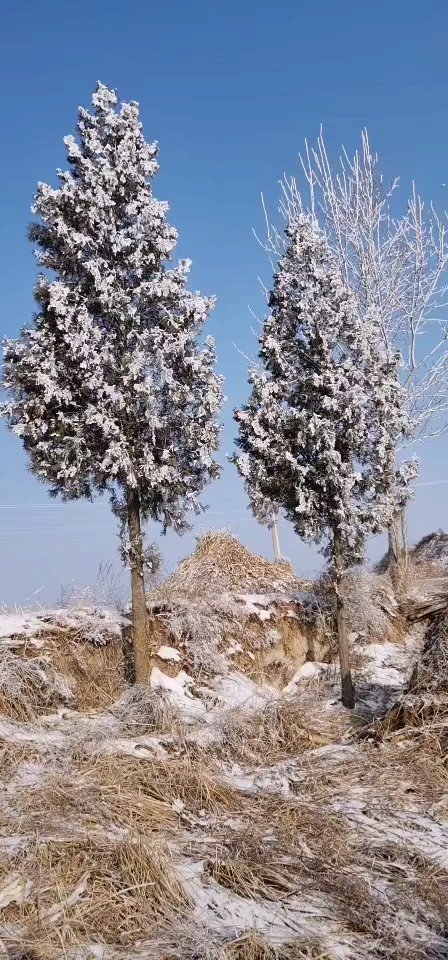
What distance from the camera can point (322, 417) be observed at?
12672 mm

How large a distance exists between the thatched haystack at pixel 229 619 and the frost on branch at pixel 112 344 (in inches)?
104

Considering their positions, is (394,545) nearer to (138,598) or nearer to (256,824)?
(138,598)

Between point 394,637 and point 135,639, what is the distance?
7.55 meters

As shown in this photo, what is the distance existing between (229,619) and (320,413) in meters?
4.63

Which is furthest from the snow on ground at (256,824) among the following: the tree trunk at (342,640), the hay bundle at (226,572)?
the hay bundle at (226,572)

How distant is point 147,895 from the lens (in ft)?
15.9

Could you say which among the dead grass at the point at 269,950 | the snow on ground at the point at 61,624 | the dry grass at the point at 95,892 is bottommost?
the dead grass at the point at 269,950

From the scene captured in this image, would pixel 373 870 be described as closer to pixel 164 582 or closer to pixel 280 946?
pixel 280 946

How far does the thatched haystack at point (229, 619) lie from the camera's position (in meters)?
13.5

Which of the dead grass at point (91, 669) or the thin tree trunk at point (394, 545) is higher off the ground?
the thin tree trunk at point (394, 545)

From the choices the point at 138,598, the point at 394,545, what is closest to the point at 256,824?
the point at 138,598

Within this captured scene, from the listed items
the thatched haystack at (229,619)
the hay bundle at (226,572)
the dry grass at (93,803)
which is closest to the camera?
the dry grass at (93,803)

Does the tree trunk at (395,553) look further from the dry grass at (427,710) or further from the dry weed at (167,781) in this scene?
the dry weed at (167,781)

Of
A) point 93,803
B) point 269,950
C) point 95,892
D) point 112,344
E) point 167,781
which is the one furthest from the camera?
point 112,344
